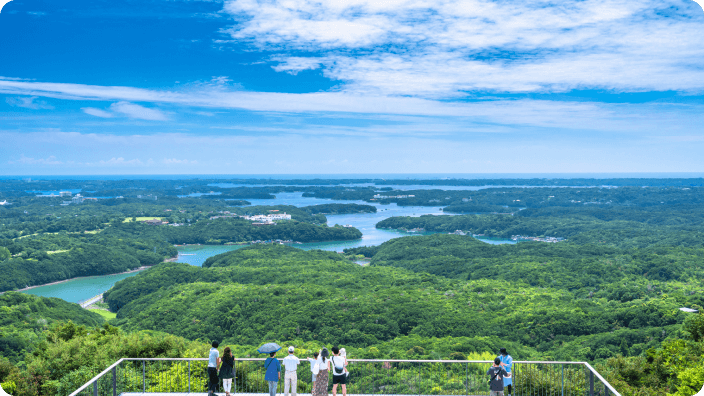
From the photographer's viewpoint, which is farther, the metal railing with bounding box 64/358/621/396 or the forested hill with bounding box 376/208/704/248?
the forested hill with bounding box 376/208/704/248

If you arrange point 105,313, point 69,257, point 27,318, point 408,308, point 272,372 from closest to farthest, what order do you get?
point 272,372
point 27,318
point 408,308
point 105,313
point 69,257

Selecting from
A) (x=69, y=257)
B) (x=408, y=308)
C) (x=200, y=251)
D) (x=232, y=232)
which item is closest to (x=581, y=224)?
(x=232, y=232)

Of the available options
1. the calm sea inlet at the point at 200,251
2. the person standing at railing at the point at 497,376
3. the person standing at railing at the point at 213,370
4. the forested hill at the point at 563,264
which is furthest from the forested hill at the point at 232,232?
the person standing at railing at the point at 497,376

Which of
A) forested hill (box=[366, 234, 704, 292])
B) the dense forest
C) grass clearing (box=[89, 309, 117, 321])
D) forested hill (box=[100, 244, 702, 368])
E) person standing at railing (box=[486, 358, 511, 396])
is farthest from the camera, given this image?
the dense forest

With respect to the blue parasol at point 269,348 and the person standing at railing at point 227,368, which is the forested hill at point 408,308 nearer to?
the blue parasol at point 269,348

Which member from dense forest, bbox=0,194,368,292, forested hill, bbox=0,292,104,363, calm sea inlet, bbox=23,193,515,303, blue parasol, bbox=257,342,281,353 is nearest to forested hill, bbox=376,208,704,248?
calm sea inlet, bbox=23,193,515,303

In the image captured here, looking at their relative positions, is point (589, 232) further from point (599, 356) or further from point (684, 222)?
point (599, 356)

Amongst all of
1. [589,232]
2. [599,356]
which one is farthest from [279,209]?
[599,356]

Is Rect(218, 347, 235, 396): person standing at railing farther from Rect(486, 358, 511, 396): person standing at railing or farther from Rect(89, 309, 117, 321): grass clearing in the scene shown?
Rect(89, 309, 117, 321): grass clearing

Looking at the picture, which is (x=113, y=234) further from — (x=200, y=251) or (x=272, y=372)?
(x=272, y=372)
